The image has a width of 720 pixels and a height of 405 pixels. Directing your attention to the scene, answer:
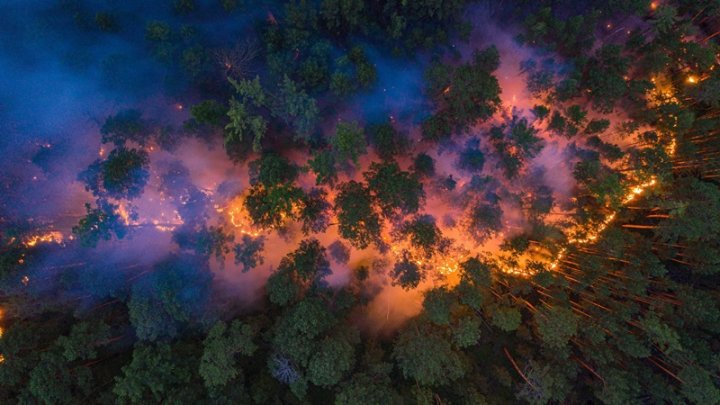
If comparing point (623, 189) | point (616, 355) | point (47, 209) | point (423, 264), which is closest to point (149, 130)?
point (47, 209)

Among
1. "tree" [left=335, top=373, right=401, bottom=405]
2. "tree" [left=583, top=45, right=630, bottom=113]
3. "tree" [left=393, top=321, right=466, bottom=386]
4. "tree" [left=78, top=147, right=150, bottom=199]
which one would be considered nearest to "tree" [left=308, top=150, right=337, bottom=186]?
"tree" [left=78, top=147, right=150, bottom=199]

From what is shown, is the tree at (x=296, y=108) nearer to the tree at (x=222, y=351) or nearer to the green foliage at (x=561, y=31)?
the tree at (x=222, y=351)

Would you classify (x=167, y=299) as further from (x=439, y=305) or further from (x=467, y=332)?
(x=467, y=332)

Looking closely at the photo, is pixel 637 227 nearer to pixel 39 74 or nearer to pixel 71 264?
pixel 71 264

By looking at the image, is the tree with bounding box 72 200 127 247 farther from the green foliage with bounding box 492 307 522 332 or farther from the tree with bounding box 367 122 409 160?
the green foliage with bounding box 492 307 522 332

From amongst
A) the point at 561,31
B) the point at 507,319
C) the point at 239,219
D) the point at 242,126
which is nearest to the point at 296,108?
the point at 242,126

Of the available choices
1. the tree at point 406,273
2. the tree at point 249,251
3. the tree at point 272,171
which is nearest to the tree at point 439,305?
the tree at point 406,273
